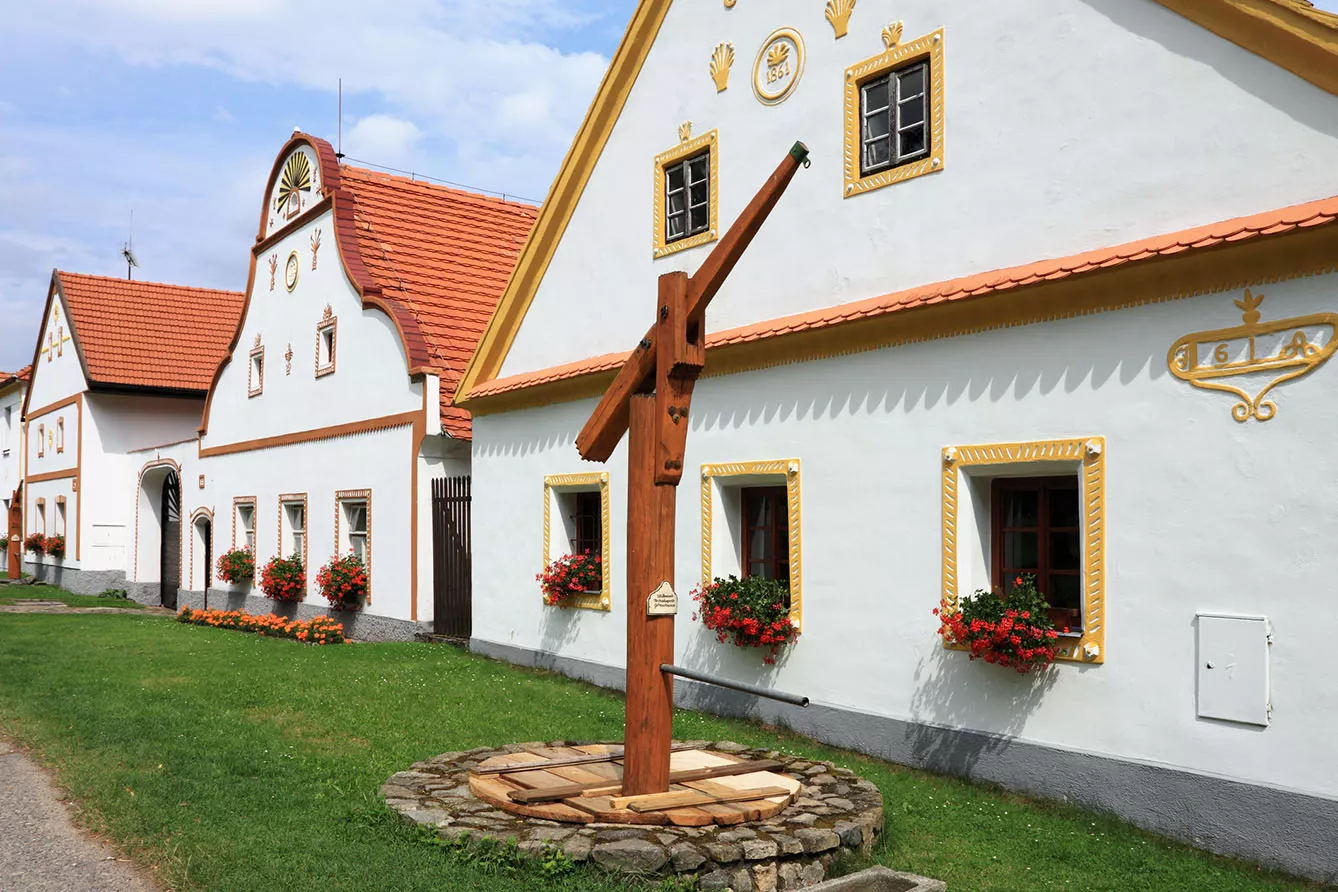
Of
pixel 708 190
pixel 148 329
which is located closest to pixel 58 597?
pixel 148 329

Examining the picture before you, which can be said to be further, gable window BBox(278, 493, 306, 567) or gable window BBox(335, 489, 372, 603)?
gable window BBox(278, 493, 306, 567)

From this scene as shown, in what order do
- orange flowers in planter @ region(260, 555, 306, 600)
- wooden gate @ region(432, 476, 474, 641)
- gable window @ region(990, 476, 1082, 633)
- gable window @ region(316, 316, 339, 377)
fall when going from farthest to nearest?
orange flowers in planter @ region(260, 555, 306, 600) < gable window @ region(316, 316, 339, 377) < wooden gate @ region(432, 476, 474, 641) < gable window @ region(990, 476, 1082, 633)

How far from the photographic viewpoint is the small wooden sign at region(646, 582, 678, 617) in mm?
6660

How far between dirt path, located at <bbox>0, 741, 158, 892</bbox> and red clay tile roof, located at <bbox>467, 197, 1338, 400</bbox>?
244 inches

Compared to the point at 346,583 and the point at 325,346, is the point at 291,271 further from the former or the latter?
the point at 346,583

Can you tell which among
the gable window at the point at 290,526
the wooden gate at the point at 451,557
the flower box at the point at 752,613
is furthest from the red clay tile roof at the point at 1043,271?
the gable window at the point at 290,526

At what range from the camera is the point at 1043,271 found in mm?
8047

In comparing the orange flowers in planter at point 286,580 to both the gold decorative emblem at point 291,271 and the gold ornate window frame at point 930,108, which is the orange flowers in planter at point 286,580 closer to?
the gold decorative emblem at point 291,271

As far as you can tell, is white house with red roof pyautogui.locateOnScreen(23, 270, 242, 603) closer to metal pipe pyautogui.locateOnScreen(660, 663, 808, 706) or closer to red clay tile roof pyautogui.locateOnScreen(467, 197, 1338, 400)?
red clay tile roof pyautogui.locateOnScreen(467, 197, 1338, 400)

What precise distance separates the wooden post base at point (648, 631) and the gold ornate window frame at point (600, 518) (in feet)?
18.9

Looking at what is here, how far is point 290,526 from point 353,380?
369cm

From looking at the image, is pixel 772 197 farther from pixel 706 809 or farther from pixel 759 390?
pixel 759 390

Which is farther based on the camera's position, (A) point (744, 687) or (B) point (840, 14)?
(B) point (840, 14)

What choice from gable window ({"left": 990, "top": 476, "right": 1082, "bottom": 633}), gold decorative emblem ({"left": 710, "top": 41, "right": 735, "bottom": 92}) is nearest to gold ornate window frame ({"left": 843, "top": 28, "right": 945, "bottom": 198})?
gold decorative emblem ({"left": 710, "top": 41, "right": 735, "bottom": 92})
